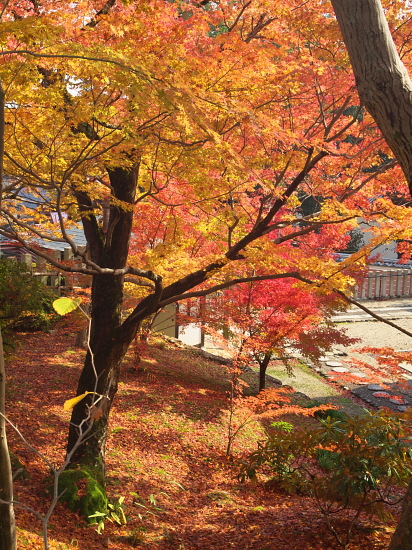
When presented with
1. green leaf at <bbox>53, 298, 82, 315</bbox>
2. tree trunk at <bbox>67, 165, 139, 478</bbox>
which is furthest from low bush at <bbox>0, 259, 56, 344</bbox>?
green leaf at <bbox>53, 298, 82, 315</bbox>

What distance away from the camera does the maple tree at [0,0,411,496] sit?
4.48 meters

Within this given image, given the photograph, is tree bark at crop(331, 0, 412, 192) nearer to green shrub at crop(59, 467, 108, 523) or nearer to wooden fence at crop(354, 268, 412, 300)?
green shrub at crop(59, 467, 108, 523)

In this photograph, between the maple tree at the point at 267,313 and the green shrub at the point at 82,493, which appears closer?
the green shrub at the point at 82,493

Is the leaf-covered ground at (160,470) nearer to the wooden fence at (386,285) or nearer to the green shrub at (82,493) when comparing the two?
the green shrub at (82,493)

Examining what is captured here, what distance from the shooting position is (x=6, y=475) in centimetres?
269

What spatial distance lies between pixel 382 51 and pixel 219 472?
220 inches

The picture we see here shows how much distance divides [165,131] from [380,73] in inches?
103

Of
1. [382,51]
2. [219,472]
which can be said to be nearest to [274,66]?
[382,51]

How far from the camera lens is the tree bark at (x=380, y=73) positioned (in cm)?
367

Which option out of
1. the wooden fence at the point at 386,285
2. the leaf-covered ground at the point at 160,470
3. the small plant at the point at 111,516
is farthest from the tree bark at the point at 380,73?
the wooden fence at the point at 386,285

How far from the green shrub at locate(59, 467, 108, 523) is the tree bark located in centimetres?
406

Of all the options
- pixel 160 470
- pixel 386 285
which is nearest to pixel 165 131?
pixel 160 470

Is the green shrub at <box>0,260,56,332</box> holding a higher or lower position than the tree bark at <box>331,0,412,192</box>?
lower

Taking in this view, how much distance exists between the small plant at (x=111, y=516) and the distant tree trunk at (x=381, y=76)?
262 centimetres
